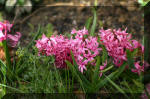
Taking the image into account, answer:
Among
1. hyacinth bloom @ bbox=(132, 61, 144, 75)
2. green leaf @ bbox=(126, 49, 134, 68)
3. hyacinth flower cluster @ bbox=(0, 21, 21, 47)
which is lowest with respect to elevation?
hyacinth bloom @ bbox=(132, 61, 144, 75)

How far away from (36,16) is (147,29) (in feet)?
6.21

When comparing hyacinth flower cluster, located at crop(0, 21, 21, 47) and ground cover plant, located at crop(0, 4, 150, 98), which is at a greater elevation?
hyacinth flower cluster, located at crop(0, 21, 21, 47)

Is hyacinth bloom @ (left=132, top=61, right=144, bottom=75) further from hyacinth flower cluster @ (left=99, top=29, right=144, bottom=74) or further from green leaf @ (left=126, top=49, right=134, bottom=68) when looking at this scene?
hyacinth flower cluster @ (left=99, top=29, right=144, bottom=74)

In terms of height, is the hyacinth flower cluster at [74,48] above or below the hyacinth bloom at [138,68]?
above

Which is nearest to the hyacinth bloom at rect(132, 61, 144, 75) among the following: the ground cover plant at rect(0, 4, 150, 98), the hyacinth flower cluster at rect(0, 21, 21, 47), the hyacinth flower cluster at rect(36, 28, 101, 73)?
the ground cover plant at rect(0, 4, 150, 98)

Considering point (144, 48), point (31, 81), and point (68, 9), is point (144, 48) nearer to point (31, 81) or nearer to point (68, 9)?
point (31, 81)

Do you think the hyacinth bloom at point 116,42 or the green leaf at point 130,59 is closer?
the hyacinth bloom at point 116,42

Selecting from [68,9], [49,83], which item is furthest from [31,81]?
[68,9]

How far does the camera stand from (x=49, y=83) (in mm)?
2238

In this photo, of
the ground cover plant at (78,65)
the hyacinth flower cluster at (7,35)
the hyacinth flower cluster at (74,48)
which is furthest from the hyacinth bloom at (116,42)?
the hyacinth flower cluster at (7,35)

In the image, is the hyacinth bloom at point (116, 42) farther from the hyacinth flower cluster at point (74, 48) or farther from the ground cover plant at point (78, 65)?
the hyacinth flower cluster at point (74, 48)

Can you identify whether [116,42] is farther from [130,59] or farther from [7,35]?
[7,35]

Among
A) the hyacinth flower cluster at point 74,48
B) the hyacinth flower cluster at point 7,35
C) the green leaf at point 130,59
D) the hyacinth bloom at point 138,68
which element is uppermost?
the hyacinth flower cluster at point 7,35

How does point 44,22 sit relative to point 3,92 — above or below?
above
